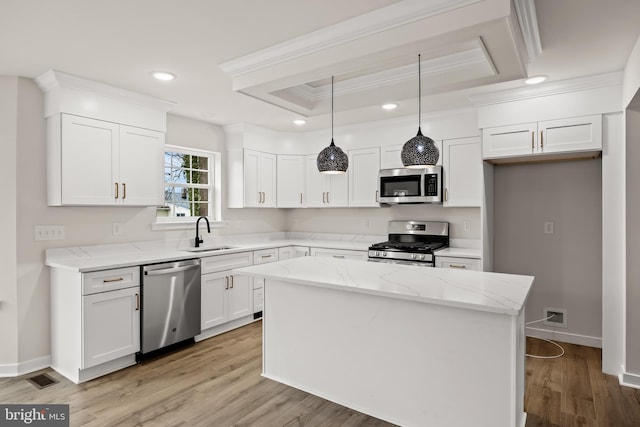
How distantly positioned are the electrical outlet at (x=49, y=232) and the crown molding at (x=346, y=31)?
195 cm

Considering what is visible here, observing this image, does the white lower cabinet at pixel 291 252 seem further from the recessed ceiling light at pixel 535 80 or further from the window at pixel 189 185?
the recessed ceiling light at pixel 535 80

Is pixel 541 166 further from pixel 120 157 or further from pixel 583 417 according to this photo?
pixel 120 157

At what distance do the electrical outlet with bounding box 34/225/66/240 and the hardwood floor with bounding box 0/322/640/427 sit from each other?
1079 mm

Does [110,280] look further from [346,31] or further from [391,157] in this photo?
[391,157]

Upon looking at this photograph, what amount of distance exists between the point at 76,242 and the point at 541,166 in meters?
4.42

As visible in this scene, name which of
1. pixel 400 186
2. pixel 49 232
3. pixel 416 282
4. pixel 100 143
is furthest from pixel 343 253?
pixel 49 232

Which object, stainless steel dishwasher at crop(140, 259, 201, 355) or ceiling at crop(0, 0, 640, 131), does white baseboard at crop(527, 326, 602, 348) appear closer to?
ceiling at crop(0, 0, 640, 131)

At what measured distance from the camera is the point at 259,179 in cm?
488

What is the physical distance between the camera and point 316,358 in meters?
2.59

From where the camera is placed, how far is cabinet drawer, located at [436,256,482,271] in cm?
370

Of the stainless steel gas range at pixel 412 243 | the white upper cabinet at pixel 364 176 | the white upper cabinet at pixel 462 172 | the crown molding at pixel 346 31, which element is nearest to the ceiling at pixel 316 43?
the crown molding at pixel 346 31

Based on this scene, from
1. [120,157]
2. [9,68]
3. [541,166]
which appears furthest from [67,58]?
[541,166]

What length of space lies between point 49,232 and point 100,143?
846mm

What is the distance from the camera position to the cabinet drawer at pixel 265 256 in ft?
14.5
